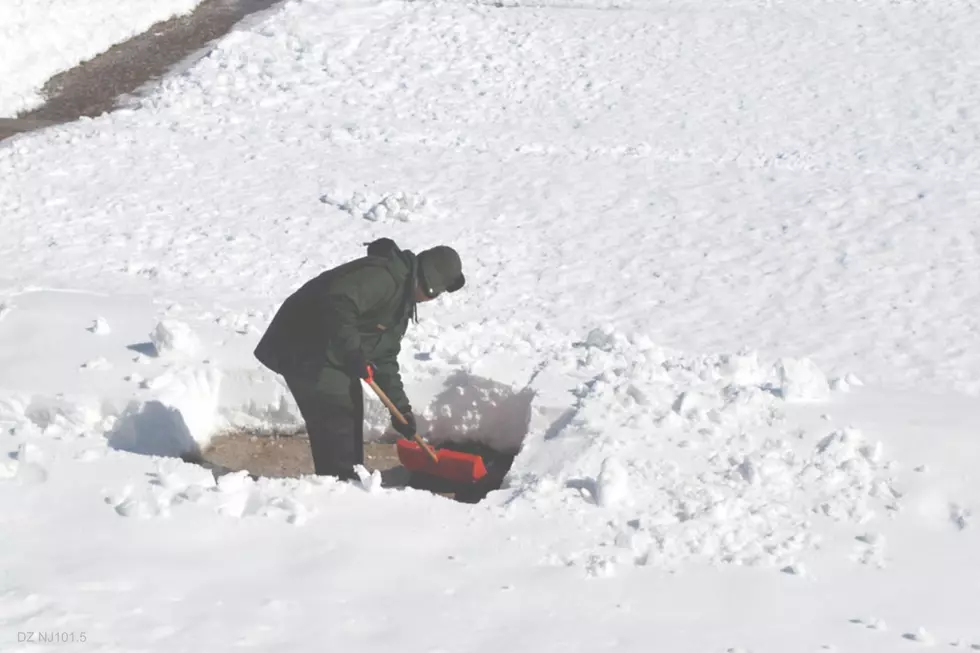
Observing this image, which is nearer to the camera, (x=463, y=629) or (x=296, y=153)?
(x=463, y=629)

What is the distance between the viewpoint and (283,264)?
9.06 meters

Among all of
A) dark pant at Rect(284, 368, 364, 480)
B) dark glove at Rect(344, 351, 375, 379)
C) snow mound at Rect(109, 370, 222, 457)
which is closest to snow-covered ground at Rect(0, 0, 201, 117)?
snow mound at Rect(109, 370, 222, 457)

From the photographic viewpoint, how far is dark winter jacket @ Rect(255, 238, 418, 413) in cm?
529

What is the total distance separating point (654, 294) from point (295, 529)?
185 inches

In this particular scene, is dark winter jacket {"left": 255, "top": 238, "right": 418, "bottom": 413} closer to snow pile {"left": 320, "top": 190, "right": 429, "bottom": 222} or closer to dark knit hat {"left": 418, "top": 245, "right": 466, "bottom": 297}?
dark knit hat {"left": 418, "top": 245, "right": 466, "bottom": 297}

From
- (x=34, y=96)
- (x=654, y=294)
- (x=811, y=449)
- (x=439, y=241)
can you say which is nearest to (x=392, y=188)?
(x=439, y=241)

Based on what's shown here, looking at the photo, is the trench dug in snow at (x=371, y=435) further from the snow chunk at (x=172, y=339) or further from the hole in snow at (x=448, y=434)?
the snow chunk at (x=172, y=339)

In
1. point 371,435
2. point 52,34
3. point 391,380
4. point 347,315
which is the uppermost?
point 52,34

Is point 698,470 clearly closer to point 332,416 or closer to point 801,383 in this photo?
point 801,383

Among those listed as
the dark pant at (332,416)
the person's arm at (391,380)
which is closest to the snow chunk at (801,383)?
the person's arm at (391,380)

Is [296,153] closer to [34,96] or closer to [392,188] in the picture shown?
[392,188]

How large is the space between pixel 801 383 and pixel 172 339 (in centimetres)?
379

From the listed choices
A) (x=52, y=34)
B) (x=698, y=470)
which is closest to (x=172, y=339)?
(x=698, y=470)

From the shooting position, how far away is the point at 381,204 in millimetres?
10242
